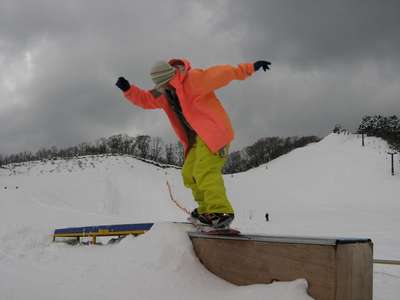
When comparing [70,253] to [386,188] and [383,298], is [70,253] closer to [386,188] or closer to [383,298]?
[383,298]

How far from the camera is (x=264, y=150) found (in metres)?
55.7

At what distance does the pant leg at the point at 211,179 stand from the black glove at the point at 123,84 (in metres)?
0.81

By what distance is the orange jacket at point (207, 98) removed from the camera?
2428mm

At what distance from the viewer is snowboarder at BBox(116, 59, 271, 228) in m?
2.37

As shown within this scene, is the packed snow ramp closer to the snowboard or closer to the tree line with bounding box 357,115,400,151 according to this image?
the snowboard

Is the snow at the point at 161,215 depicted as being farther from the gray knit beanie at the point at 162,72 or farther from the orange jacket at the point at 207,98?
the gray knit beanie at the point at 162,72

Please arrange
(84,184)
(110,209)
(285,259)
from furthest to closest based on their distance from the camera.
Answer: (84,184), (110,209), (285,259)

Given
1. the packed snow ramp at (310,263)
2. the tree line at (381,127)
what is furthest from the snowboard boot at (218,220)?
the tree line at (381,127)

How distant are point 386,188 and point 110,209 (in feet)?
59.8

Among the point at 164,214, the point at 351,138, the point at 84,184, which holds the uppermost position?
the point at 351,138

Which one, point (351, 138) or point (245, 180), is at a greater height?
point (351, 138)

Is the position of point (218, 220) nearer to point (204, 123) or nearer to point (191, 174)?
point (191, 174)

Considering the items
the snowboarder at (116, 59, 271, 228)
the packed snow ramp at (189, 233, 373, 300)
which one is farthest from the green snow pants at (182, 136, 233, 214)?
the packed snow ramp at (189, 233, 373, 300)

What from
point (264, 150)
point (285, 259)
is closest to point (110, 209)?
point (285, 259)
